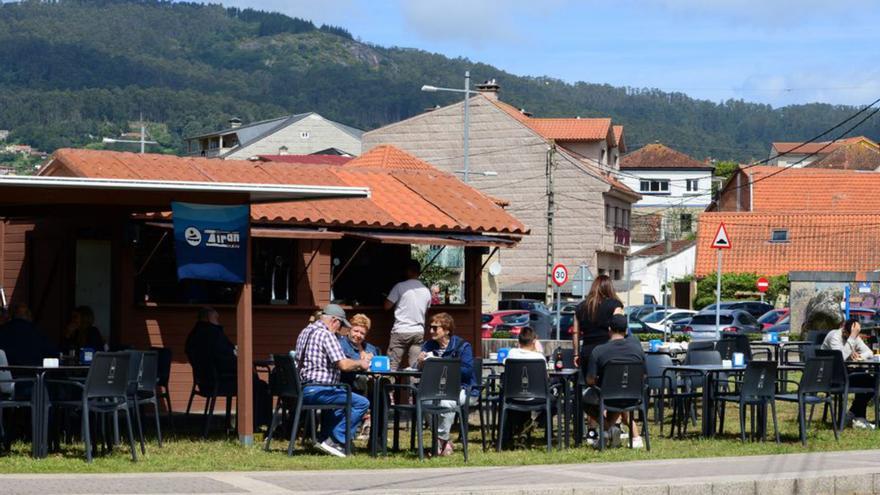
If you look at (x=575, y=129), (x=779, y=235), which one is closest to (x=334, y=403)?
(x=779, y=235)

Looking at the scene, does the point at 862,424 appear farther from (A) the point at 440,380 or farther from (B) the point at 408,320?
(A) the point at 440,380

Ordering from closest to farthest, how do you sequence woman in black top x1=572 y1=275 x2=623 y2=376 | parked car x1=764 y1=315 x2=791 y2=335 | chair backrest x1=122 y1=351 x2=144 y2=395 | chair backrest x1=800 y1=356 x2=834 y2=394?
chair backrest x1=122 y1=351 x2=144 y2=395 → chair backrest x1=800 y1=356 x2=834 y2=394 → woman in black top x1=572 y1=275 x2=623 y2=376 → parked car x1=764 y1=315 x2=791 y2=335

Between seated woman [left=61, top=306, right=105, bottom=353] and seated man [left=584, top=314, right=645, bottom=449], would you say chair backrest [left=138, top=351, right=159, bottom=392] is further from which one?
seated man [left=584, top=314, right=645, bottom=449]

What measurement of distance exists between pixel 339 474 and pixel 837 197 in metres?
69.4

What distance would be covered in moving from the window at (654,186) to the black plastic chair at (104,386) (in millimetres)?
107042

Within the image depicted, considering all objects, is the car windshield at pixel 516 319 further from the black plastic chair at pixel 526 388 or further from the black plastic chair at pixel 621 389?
the black plastic chair at pixel 526 388

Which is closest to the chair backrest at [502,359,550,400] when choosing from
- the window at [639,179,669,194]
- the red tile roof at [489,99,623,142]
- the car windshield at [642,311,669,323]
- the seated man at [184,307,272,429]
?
the seated man at [184,307,272,429]

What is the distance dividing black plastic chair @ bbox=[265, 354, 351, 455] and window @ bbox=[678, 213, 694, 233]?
92756 mm

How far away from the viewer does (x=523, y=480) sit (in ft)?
38.1

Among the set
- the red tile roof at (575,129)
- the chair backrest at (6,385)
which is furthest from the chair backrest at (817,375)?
the red tile roof at (575,129)

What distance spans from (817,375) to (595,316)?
2410 mm

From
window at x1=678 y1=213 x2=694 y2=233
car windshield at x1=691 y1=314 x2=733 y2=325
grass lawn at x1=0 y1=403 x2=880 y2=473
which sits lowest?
grass lawn at x1=0 y1=403 x2=880 y2=473

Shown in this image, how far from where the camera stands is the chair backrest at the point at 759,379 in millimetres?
14977

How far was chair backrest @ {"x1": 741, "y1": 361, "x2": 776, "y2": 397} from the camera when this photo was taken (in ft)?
49.1
